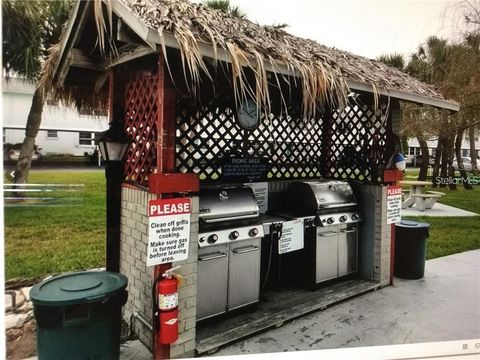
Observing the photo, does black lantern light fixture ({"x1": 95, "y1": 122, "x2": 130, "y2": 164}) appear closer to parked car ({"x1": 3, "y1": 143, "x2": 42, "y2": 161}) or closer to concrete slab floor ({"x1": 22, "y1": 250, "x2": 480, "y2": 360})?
parked car ({"x1": 3, "y1": 143, "x2": 42, "y2": 161})

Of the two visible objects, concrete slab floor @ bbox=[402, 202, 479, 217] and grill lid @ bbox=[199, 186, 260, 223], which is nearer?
grill lid @ bbox=[199, 186, 260, 223]

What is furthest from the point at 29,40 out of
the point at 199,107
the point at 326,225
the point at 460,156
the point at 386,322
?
the point at 460,156

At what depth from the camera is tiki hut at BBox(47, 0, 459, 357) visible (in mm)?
2344

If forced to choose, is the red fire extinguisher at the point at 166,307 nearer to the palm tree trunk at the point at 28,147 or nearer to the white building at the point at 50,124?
the palm tree trunk at the point at 28,147

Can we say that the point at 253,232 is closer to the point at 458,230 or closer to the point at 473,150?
the point at 473,150

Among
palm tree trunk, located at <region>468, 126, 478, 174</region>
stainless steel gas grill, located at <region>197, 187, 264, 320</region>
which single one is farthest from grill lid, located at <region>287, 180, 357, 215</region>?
palm tree trunk, located at <region>468, 126, 478, 174</region>

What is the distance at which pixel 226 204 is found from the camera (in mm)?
3137

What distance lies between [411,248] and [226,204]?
105 inches

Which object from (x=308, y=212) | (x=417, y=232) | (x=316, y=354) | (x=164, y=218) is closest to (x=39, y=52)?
(x=164, y=218)

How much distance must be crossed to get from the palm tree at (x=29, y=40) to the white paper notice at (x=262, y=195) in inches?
89.7

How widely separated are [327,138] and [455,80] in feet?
6.27

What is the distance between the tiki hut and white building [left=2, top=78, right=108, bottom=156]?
277mm

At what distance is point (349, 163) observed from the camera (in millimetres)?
4727

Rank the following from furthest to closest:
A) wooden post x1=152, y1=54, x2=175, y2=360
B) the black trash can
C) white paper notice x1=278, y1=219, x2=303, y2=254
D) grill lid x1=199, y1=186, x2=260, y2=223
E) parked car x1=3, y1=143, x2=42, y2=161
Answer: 1. the black trash can
2. white paper notice x1=278, y1=219, x2=303, y2=254
3. grill lid x1=199, y1=186, x2=260, y2=223
4. wooden post x1=152, y1=54, x2=175, y2=360
5. parked car x1=3, y1=143, x2=42, y2=161
